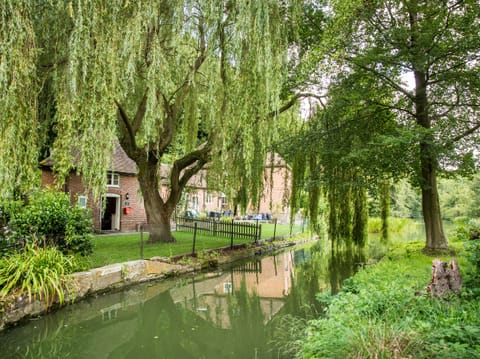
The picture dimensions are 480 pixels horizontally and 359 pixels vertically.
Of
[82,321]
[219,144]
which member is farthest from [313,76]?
[82,321]

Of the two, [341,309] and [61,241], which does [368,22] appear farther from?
[61,241]

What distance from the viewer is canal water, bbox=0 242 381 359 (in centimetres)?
441

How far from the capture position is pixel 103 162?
585 cm

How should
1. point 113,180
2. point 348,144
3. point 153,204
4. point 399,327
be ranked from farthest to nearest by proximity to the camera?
1. point 113,180
2. point 153,204
3. point 348,144
4. point 399,327

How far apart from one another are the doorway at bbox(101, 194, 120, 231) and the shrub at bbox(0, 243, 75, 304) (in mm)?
10462

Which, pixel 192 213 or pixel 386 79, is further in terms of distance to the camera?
pixel 192 213

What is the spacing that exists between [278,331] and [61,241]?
4.39 m

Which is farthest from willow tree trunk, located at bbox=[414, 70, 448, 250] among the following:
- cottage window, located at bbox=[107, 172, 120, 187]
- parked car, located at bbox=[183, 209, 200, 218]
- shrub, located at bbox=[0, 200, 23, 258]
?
parked car, located at bbox=[183, 209, 200, 218]

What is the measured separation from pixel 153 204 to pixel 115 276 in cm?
426

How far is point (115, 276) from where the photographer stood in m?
7.00

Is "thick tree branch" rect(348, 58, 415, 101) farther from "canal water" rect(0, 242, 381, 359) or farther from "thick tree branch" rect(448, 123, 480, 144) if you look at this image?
"canal water" rect(0, 242, 381, 359)

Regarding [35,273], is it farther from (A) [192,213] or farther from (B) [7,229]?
(A) [192,213]

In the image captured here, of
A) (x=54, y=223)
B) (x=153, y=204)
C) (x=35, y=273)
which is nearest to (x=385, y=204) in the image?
(x=153, y=204)

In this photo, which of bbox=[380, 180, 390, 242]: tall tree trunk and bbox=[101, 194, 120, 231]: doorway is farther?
bbox=[101, 194, 120, 231]: doorway
